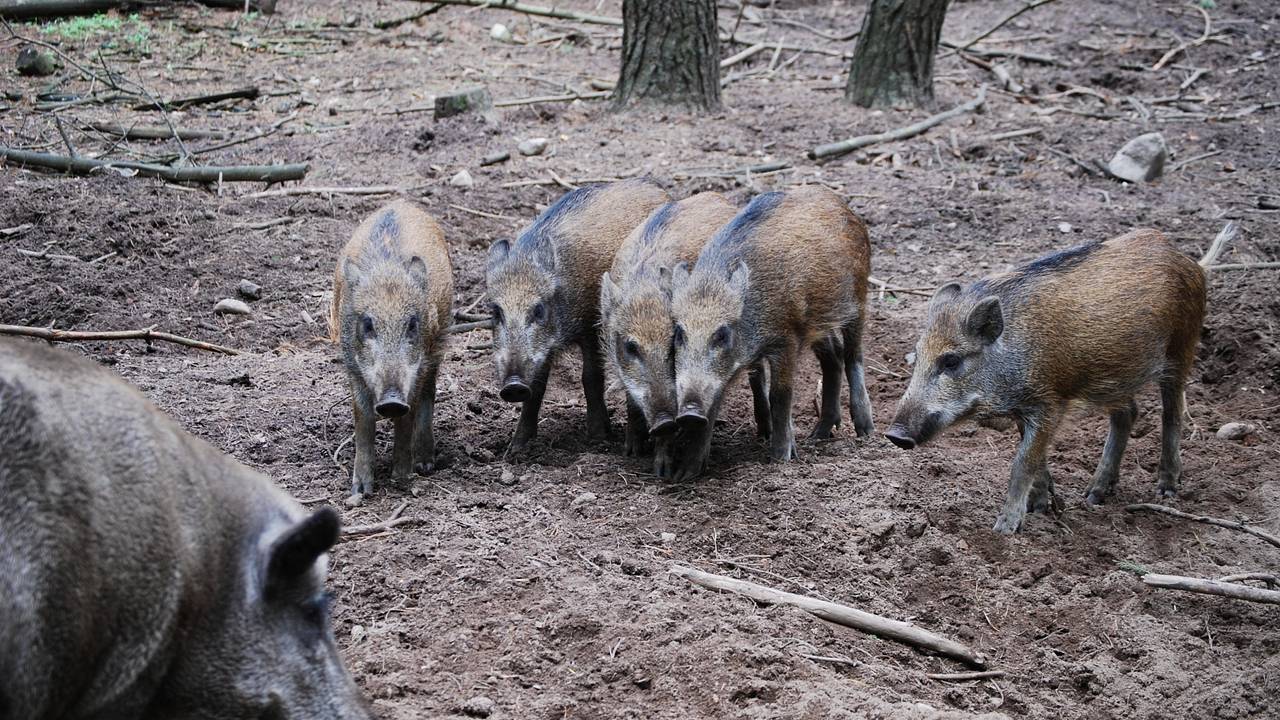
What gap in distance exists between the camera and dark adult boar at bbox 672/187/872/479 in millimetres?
5645

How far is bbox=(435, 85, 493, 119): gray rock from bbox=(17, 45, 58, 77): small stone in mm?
4051

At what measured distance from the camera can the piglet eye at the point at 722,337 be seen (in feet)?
18.5

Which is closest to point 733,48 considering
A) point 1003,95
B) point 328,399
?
point 1003,95

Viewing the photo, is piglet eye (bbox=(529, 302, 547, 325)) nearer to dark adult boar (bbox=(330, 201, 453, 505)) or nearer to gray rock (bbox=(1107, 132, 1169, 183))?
dark adult boar (bbox=(330, 201, 453, 505))

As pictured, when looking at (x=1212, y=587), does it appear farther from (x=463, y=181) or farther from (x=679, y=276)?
(x=463, y=181)

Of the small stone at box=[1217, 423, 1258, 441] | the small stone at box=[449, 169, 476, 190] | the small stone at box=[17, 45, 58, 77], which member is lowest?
the small stone at box=[1217, 423, 1258, 441]

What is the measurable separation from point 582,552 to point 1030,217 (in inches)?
205

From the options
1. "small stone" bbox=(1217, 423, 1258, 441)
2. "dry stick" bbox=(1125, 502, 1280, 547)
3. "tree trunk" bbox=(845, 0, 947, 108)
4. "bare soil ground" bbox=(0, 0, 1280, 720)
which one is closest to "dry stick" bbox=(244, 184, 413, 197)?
"bare soil ground" bbox=(0, 0, 1280, 720)

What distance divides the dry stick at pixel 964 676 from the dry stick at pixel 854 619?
0.18 feet

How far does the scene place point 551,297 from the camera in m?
6.12

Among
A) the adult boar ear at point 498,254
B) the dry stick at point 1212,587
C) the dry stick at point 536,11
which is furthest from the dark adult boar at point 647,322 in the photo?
the dry stick at point 536,11

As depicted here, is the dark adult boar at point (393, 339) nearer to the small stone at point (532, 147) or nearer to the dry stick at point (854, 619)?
the dry stick at point (854, 619)

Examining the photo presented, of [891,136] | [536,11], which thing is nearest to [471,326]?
[891,136]

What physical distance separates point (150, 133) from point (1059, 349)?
24.8 ft
